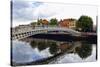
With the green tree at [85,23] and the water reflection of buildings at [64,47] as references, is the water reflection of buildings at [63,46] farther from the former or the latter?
the green tree at [85,23]

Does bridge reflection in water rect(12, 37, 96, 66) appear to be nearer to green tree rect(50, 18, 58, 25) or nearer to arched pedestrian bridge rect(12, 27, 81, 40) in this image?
arched pedestrian bridge rect(12, 27, 81, 40)

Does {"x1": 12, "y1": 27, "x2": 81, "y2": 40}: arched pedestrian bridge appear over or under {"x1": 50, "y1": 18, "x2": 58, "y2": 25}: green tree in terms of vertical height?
under

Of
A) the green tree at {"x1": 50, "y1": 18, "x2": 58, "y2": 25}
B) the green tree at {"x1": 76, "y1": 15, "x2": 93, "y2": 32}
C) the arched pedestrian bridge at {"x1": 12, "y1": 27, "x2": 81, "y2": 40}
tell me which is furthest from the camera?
the green tree at {"x1": 76, "y1": 15, "x2": 93, "y2": 32}

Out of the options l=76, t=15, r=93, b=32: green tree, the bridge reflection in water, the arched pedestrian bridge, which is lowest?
the bridge reflection in water

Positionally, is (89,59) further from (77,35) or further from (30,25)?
(30,25)

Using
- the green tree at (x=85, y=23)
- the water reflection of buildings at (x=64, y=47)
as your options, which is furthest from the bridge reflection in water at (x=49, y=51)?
the green tree at (x=85, y=23)

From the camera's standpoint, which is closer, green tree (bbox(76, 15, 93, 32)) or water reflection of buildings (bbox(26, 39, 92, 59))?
water reflection of buildings (bbox(26, 39, 92, 59))

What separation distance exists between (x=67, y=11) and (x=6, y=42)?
2.58 ft

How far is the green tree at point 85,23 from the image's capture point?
8.37 feet

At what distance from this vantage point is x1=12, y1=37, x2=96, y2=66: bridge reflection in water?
2299 mm

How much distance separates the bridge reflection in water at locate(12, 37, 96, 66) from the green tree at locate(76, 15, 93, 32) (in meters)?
0.17

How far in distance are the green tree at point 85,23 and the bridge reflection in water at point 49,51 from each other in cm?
17

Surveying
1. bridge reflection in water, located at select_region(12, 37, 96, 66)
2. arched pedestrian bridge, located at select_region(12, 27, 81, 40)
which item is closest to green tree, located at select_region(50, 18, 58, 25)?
arched pedestrian bridge, located at select_region(12, 27, 81, 40)

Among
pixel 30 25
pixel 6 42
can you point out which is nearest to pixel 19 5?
pixel 30 25
